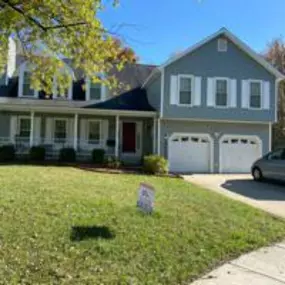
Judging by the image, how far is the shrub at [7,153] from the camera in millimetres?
21609

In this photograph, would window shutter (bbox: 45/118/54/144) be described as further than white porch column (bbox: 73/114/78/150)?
Yes

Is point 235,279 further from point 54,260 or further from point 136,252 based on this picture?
point 54,260

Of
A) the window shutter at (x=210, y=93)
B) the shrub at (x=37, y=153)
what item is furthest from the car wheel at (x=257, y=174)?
the shrub at (x=37, y=153)

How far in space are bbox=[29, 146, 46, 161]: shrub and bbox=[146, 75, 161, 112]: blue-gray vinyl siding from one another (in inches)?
255

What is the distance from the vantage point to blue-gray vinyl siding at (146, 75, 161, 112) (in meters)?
23.0

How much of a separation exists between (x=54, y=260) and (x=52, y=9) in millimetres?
4609

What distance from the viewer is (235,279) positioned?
6184 mm

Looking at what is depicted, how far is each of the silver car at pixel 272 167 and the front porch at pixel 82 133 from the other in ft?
19.7

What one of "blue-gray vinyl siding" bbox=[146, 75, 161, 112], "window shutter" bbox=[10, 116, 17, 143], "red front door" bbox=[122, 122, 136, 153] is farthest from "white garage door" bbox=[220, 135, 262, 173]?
"window shutter" bbox=[10, 116, 17, 143]

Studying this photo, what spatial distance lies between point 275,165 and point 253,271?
12431 mm

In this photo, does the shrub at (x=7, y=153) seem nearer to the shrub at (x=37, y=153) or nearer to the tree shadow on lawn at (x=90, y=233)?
the shrub at (x=37, y=153)

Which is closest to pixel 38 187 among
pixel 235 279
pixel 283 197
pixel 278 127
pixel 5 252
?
pixel 5 252

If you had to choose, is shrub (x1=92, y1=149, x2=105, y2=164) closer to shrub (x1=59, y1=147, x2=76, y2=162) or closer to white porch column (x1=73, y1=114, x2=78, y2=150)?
shrub (x1=59, y1=147, x2=76, y2=162)

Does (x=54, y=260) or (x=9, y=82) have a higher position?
(x=9, y=82)
